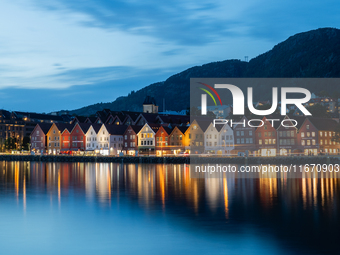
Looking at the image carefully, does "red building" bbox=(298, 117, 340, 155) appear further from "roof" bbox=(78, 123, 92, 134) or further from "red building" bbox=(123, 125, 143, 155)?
"roof" bbox=(78, 123, 92, 134)

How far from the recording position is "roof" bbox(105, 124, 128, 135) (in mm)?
118175

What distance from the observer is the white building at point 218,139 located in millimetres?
103000

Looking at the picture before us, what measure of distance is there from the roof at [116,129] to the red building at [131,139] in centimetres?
249

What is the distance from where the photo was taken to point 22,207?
32531 millimetres

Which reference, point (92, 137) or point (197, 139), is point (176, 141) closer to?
point (197, 139)

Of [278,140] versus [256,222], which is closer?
[256,222]

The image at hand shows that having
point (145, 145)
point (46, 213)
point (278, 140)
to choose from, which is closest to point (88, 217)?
point (46, 213)

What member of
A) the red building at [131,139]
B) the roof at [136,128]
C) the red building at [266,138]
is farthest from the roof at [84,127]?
A: the red building at [266,138]

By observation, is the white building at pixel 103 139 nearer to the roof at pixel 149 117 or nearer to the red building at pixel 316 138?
the roof at pixel 149 117

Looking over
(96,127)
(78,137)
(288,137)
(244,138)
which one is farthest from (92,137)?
(288,137)

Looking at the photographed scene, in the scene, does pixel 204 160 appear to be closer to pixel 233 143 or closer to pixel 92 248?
pixel 233 143

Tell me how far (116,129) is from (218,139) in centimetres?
3129

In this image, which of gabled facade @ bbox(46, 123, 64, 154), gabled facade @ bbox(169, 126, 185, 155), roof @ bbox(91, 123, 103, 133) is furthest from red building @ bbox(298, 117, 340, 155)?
gabled facade @ bbox(46, 123, 64, 154)

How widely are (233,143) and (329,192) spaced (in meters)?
63.4
